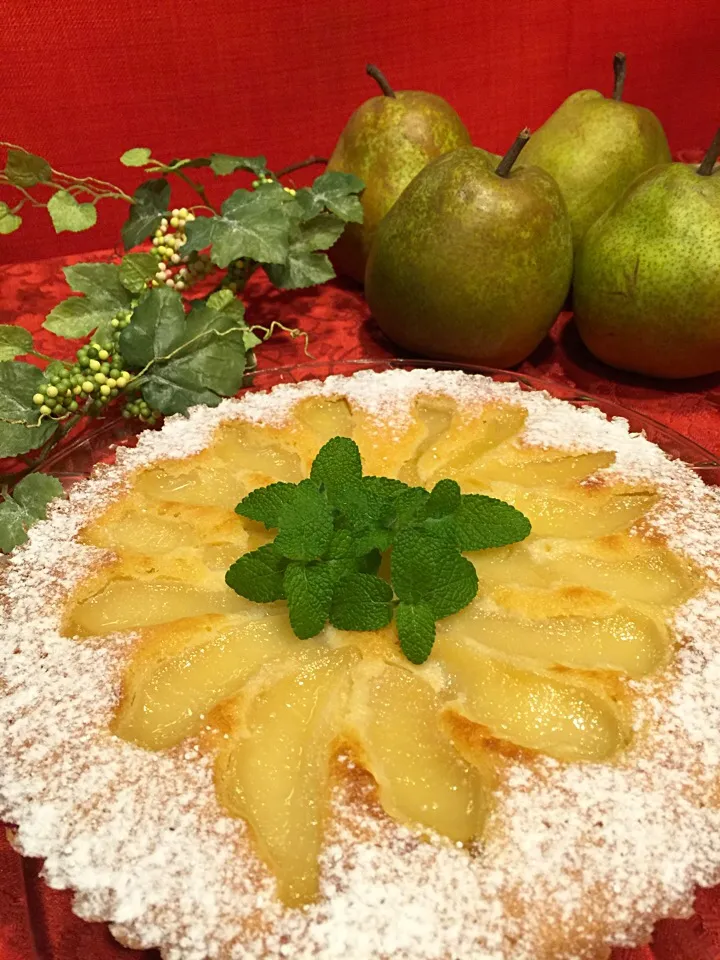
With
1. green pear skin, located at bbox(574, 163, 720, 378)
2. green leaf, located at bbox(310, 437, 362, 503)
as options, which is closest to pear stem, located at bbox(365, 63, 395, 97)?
green pear skin, located at bbox(574, 163, 720, 378)

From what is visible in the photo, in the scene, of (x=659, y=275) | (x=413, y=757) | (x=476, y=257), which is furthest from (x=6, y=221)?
(x=413, y=757)

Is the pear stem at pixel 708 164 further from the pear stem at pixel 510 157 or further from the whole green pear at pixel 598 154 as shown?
the pear stem at pixel 510 157

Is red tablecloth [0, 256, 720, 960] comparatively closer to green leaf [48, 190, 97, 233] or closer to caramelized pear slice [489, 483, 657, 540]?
green leaf [48, 190, 97, 233]

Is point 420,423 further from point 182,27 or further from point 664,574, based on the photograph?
point 182,27

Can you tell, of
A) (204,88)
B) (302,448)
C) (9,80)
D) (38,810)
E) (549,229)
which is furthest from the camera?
(204,88)

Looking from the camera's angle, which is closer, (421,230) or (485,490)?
(485,490)

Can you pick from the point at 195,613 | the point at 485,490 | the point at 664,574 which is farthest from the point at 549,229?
the point at 195,613
